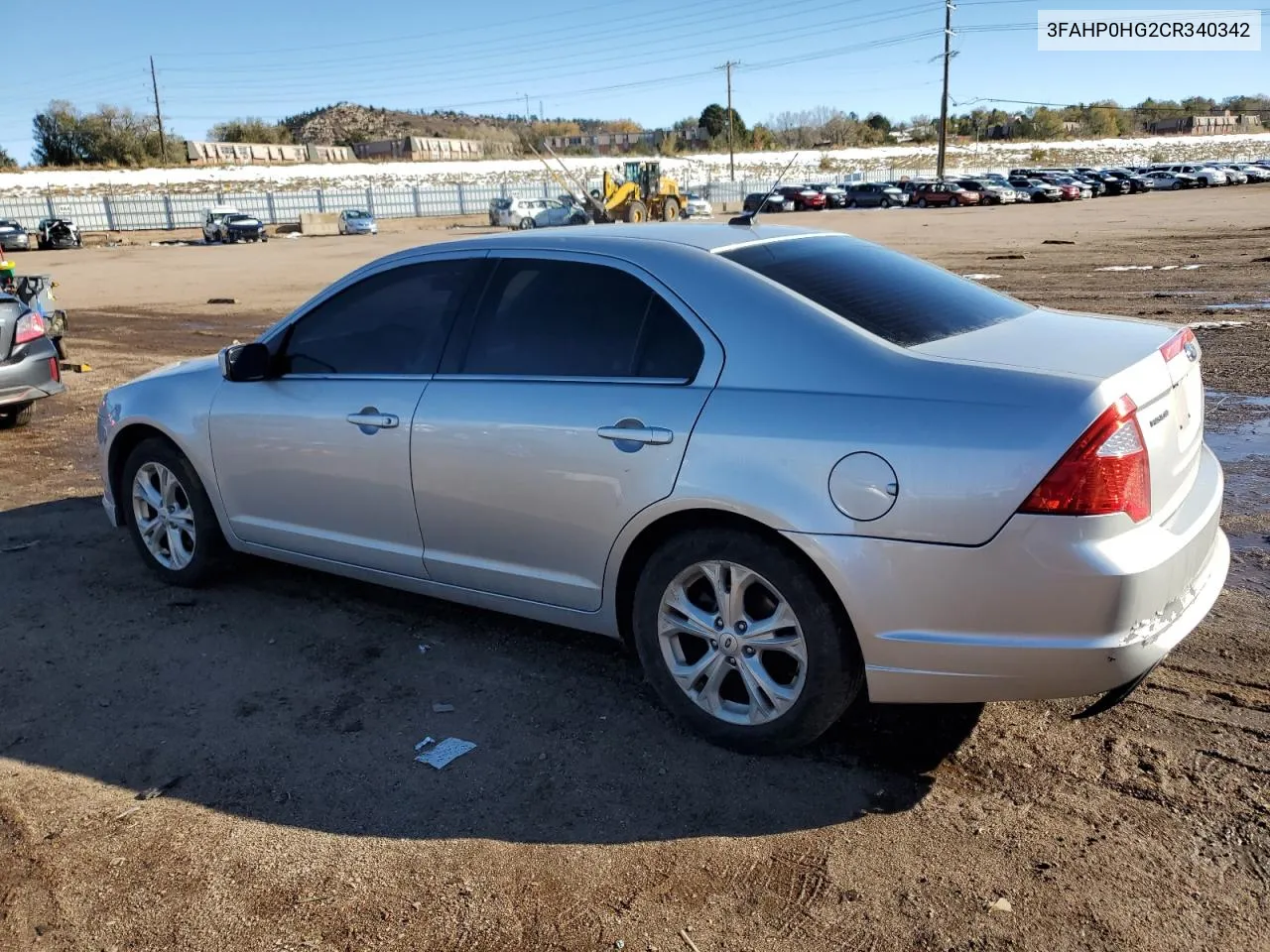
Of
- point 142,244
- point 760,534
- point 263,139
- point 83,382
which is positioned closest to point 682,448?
point 760,534

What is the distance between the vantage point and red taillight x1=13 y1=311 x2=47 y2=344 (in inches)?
355

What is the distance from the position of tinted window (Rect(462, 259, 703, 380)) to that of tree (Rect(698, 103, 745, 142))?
13923 cm

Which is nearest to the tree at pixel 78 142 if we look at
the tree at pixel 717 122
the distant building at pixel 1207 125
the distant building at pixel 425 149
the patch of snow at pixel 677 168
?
the patch of snow at pixel 677 168

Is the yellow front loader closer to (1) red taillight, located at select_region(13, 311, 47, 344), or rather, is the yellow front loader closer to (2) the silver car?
(1) red taillight, located at select_region(13, 311, 47, 344)

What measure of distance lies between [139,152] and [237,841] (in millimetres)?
109032

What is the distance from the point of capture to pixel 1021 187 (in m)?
59.2

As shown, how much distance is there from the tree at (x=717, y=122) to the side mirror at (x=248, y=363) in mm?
138764

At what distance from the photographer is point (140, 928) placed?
2854 millimetres

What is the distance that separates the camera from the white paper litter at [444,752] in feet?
12.0

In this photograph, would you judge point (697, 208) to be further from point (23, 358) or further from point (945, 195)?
point (23, 358)

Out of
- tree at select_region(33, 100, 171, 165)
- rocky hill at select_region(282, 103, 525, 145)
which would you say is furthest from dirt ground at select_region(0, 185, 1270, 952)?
rocky hill at select_region(282, 103, 525, 145)

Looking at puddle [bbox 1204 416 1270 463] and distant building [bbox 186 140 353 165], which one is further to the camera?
distant building [bbox 186 140 353 165]

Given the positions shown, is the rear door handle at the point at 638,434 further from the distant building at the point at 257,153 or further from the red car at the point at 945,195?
the distant building at the point at 257,153

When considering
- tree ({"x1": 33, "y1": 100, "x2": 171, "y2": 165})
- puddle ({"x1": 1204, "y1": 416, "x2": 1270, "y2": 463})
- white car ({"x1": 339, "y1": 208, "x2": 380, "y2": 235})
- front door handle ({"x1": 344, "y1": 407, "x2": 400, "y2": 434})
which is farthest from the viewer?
tree ({"x1": 33, "y1": 100, "x2": 171, "y2": 165})
